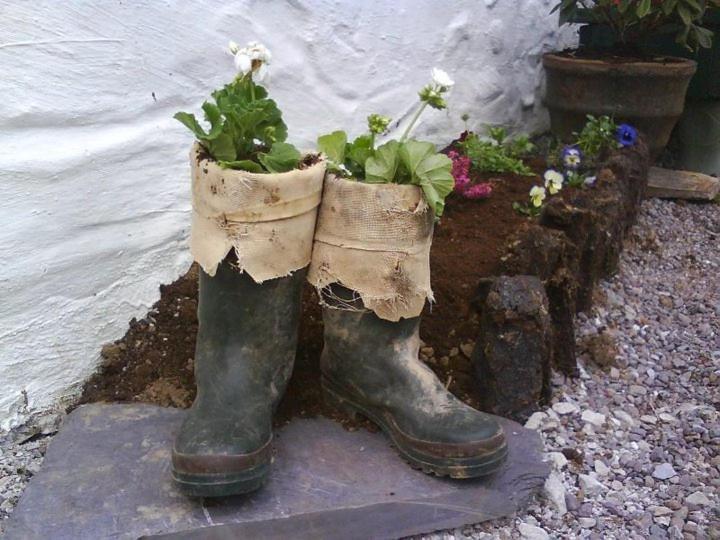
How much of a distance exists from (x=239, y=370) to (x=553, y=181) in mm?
1422

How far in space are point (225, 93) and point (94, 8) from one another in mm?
406

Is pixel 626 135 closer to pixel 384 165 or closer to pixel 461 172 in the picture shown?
pixel 461 172

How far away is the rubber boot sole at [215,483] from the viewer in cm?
124

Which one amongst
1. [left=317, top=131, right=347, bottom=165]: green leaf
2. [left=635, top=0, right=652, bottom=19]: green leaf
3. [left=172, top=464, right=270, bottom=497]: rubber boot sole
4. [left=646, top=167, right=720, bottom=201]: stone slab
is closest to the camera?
[left=172, top=464, right=270, bottom=497]: rubber boot sole

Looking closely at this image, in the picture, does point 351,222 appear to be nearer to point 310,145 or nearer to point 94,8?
point 94,8

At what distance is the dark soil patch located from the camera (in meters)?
1.62

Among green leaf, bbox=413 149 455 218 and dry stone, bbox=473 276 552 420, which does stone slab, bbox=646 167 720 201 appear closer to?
dry stone, bbox=473 276 552 420

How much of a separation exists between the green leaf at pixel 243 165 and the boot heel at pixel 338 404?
1.57 feet

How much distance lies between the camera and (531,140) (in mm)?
3387

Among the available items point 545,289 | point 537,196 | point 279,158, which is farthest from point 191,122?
point 537,196

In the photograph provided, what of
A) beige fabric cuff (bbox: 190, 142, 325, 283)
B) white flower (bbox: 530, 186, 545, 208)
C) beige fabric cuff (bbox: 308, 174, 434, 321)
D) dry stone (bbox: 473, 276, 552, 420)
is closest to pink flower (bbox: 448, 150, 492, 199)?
white flower (bbox: 530, 186, 545, 208)

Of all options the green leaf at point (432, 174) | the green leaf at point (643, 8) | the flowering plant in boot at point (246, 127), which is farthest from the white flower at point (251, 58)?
the green leaf at point (643, 8)

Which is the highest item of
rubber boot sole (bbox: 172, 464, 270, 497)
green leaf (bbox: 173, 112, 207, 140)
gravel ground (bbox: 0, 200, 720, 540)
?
green leaf (bbox: 173, 112, 207, 140)

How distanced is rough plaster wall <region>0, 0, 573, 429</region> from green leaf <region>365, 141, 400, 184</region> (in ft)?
1.86
